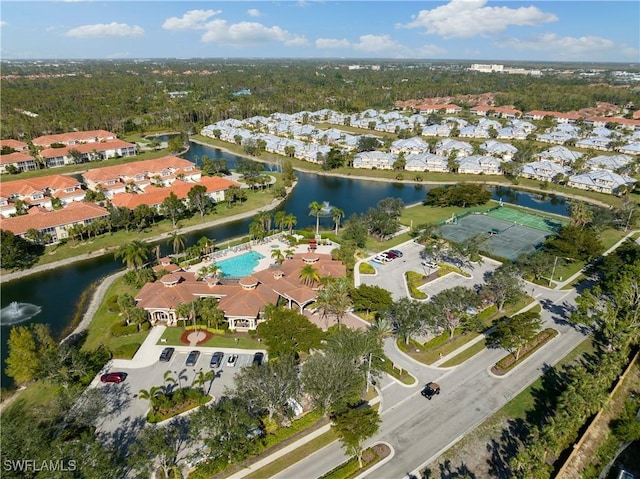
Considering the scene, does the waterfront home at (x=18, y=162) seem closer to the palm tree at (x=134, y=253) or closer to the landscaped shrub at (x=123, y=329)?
the palm tree at (x=134, y=253)

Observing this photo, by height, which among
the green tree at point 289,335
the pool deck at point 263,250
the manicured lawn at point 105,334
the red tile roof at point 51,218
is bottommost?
the pool deck at point 263,250

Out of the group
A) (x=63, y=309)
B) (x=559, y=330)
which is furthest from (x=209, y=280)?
(x=559, y=330)

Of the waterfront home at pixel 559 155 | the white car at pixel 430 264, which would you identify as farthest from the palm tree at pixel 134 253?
the waterfront home at pixel 559 155

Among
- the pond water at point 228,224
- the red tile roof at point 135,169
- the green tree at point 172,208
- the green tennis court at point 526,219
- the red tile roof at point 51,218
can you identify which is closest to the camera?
the pond water at point 228,224

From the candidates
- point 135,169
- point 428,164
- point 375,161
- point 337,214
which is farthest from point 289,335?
point 428,164

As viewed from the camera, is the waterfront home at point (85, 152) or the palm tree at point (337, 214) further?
the waterfront home at point (85, 152)

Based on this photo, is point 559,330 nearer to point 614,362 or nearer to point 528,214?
point 614,362
